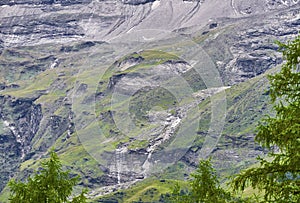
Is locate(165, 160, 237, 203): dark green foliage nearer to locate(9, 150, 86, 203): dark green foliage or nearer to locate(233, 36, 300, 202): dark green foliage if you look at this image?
locate(9, 150, 86, 203): dark green foliage

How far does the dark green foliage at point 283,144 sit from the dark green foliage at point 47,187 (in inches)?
284

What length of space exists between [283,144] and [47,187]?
8.81m

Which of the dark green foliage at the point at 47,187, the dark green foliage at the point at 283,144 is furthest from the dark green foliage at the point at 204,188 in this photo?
the dark green foliage at the point at 283,144

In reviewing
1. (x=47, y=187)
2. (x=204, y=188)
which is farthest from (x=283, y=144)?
(x=47, y=187)

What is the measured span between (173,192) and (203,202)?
2554 millimetres

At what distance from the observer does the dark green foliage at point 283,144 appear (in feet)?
43.9

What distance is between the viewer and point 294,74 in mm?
14352

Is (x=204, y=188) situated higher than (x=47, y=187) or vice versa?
(x=47, y=187)

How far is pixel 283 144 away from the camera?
1395 cm

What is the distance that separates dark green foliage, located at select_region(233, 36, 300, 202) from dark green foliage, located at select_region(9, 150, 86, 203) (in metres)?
7.22

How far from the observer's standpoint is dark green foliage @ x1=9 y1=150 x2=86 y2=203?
18.0 m

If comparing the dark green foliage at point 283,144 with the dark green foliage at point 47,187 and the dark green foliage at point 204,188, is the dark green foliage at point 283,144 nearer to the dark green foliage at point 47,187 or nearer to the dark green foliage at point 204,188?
the dark green foliage at point 204,188

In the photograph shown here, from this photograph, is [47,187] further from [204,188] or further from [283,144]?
[283,144]

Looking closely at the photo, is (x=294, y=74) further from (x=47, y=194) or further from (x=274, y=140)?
(x=47, y=194)
